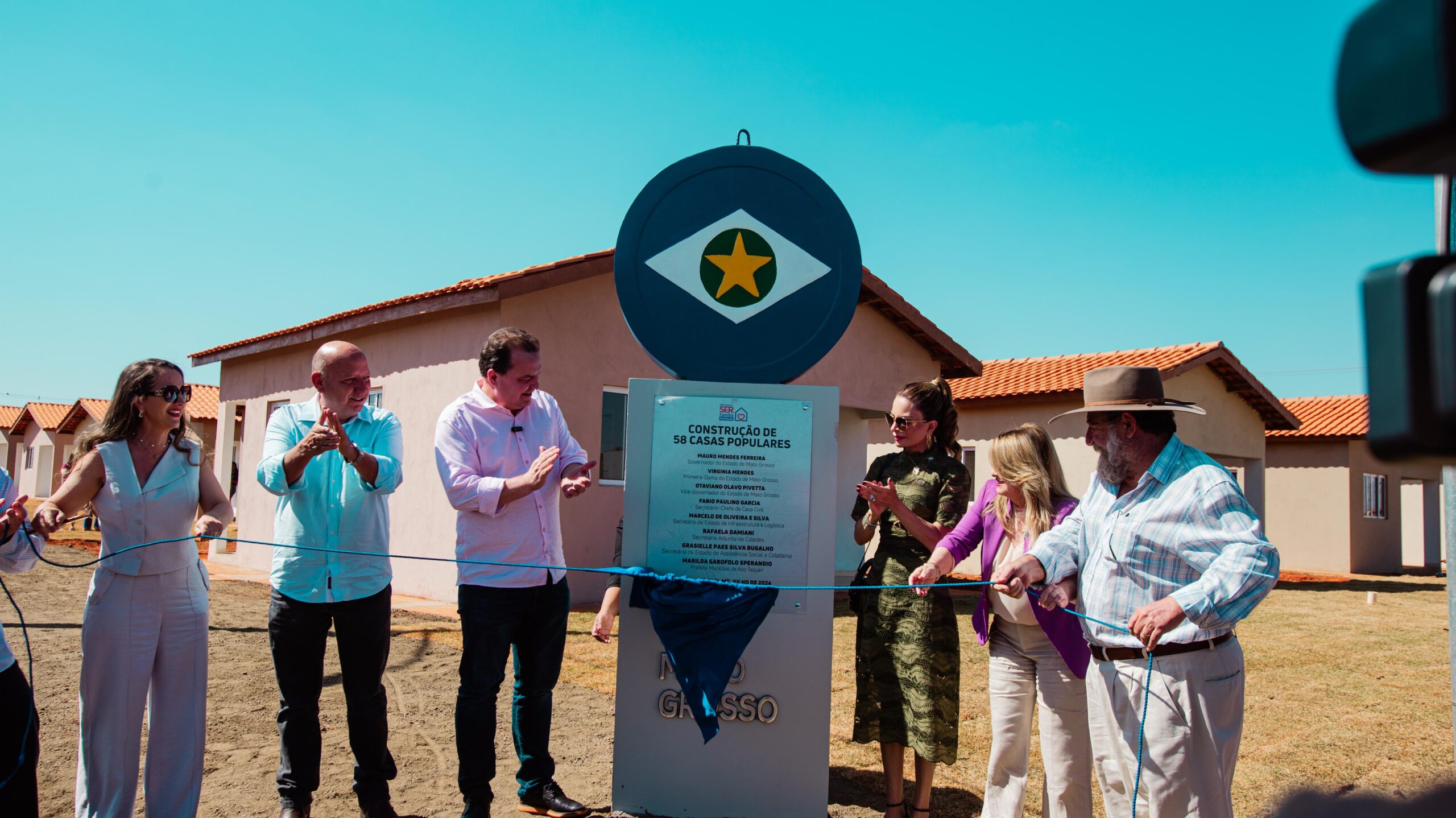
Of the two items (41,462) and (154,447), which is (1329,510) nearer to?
(154,447)

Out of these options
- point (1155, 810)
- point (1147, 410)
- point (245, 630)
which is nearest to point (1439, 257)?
point (1147, 410)

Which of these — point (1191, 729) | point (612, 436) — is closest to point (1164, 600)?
point (1191, 729)

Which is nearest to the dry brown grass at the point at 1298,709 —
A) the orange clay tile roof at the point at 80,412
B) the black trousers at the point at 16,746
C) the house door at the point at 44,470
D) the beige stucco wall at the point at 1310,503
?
the black trousers at the point at 16,746

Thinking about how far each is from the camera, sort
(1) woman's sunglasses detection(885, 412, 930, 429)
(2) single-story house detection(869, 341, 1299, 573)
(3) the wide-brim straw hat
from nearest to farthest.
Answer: (3) the wide-brim straw hat, (1) woman's sunglasses detection(885, 412, 930, 429), (2) single-story house detection(869, 341, 1299, 573)

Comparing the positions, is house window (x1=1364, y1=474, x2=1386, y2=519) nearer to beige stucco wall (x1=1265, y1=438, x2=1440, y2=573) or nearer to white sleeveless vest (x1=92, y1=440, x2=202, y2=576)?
beige stucco wall (x1=1265, y1=438, x2=1440, y2=573)

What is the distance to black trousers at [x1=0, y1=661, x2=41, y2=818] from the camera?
2947 millimetres

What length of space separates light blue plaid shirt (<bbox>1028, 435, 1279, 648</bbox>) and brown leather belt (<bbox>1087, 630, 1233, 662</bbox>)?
18 mm

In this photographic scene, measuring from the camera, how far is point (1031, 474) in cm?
381

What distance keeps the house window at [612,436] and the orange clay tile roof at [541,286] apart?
59.2 inches

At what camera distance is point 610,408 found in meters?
10.9

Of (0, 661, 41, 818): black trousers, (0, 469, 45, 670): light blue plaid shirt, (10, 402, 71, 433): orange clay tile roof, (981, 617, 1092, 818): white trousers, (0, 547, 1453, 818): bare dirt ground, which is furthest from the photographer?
(10, 402, 71, 433): orange clay tile roof

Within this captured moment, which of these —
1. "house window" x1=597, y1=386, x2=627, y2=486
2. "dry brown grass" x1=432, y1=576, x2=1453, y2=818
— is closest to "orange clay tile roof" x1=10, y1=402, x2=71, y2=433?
"house window" x1=597, y1=386, x2=627, y2=486

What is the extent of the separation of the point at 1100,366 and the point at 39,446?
155ft

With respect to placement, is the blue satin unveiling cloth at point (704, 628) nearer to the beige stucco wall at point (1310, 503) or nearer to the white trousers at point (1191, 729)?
the white trousers at point (1191, 729)
